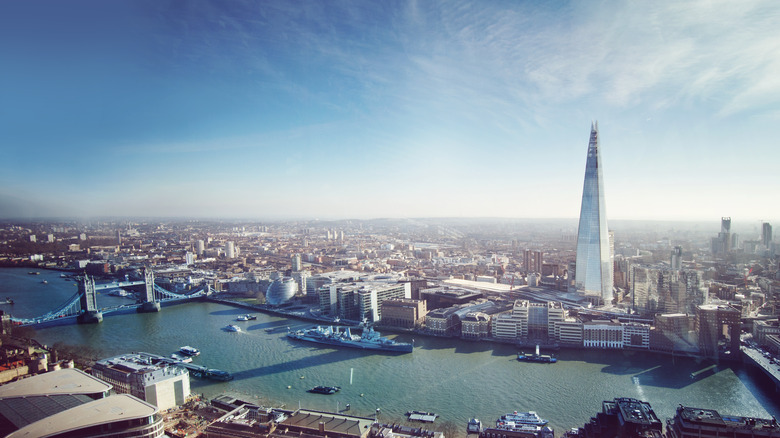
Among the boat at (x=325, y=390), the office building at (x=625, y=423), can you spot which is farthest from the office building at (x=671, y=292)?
the boat at (x=325, y=390)

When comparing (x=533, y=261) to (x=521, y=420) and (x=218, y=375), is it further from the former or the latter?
(x=218, y=375)

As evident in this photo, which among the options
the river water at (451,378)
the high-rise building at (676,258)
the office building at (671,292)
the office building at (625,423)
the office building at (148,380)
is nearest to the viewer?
the office building at (625,423)

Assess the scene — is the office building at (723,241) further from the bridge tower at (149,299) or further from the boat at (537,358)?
the bridge tower at (149,299)

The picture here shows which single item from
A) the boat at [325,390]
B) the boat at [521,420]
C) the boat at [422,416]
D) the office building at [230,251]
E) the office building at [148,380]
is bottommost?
the boat at [325,390]

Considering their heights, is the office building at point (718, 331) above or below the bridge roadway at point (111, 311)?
above

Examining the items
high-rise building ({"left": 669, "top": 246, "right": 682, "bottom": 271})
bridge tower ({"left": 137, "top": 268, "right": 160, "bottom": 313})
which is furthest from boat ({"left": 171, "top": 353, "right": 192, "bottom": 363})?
high-rise building ({"left": 669, "top": 246, "right": 682, "bottom": 271})

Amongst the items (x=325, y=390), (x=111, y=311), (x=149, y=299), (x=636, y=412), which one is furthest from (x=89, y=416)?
(x=149, y=299)
